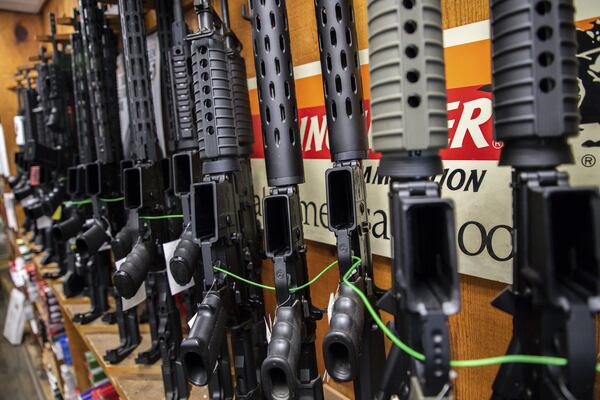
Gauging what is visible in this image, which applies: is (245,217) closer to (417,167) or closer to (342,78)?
(342,78)

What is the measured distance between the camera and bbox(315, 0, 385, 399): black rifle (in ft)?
1.75

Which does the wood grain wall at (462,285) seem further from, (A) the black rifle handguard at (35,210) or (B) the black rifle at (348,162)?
(A) the black rifle handguard at (35,210)

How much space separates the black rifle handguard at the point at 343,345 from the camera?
420 mm

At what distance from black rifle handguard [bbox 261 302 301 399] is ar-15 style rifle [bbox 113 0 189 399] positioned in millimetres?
450

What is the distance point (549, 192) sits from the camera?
0.96ft

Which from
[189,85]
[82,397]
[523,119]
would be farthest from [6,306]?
[523,119]

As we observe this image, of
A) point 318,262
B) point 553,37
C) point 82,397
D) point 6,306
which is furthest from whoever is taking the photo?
point 6,306

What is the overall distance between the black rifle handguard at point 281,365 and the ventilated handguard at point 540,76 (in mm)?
319

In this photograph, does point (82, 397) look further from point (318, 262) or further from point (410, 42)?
point (410, 42)

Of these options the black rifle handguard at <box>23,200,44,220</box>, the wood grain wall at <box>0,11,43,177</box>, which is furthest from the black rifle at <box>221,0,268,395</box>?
the wood grain wall at <box>0,11,43,177</box>

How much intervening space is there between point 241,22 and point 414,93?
0.65 meters

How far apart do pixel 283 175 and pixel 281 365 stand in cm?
26

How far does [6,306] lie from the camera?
317 centimetres

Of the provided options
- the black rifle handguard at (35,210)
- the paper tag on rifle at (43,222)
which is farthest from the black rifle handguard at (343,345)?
the paper tag on rifle at (43,222)
